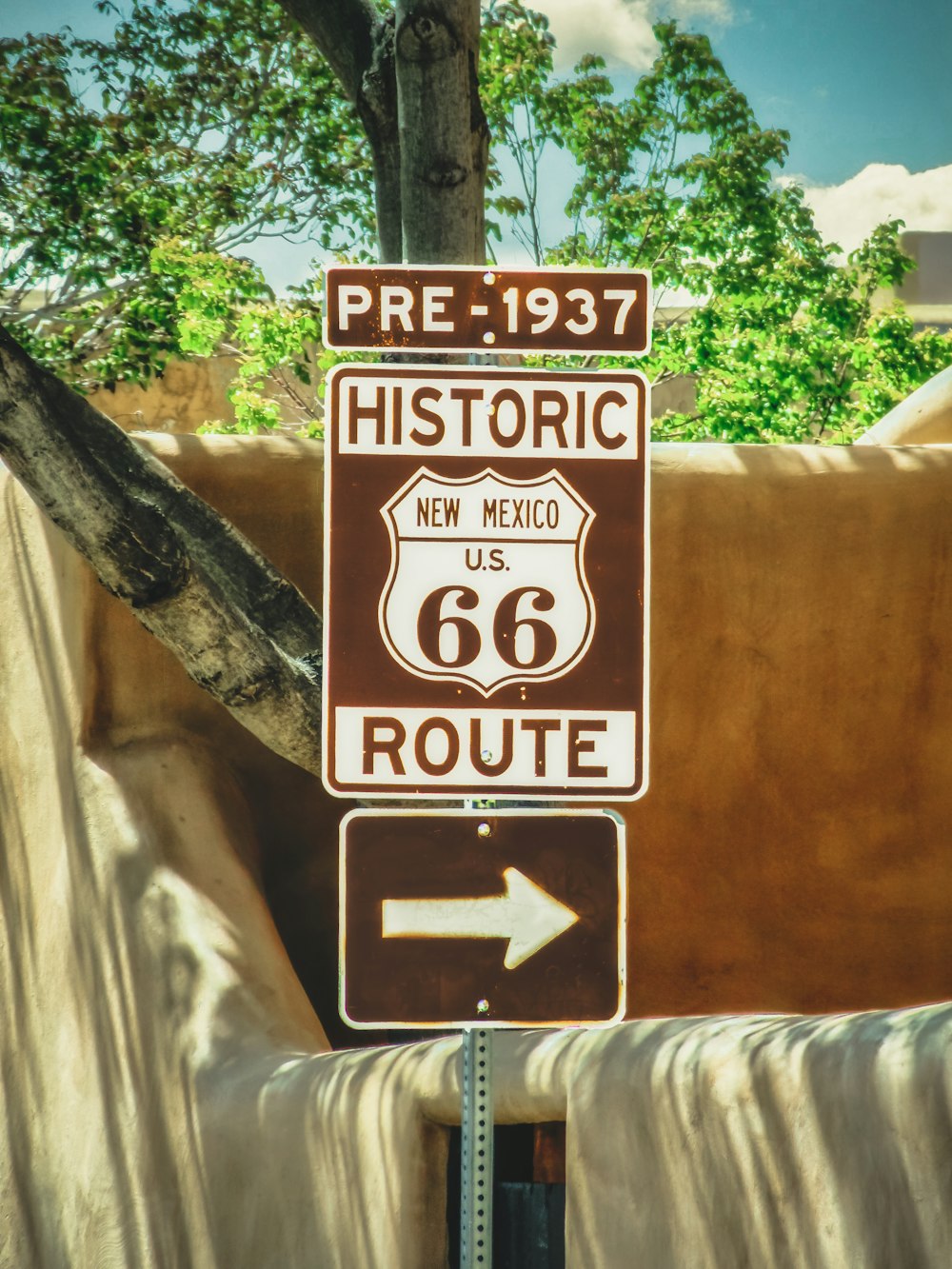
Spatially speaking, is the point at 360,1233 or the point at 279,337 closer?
the point at 360,1233

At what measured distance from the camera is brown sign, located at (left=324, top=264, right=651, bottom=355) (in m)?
2.78

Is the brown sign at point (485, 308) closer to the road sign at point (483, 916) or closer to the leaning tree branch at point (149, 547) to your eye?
the road sign at point (483, 916)

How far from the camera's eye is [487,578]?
2.71m

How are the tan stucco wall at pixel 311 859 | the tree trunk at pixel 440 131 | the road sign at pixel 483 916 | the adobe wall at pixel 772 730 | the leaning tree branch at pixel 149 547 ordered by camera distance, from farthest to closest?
1. the tree trunk at pixel 440 131
2. the adobe wall at pixel 772 730
3. the leaning tree branch at pixel 149 547
4. the tan stucco wall at pixel 311 859
5. the road sign at pixel 483 916

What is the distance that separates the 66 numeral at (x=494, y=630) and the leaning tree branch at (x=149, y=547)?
2.02 meters

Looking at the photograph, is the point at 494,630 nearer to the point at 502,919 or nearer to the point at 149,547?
the point at 502,919

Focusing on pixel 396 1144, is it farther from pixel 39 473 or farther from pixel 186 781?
pixel 39 473

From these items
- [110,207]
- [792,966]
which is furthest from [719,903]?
[110,207]

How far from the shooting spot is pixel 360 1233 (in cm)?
379

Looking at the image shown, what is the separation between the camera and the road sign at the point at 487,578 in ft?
8.77

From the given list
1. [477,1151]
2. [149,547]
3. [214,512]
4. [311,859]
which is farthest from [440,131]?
[477,1151]

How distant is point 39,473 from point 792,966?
131 inches

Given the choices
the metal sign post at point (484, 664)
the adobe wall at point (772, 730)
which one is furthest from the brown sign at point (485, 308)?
the adobe wall at point (772, 730)

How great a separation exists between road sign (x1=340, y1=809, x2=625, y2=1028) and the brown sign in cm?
92
